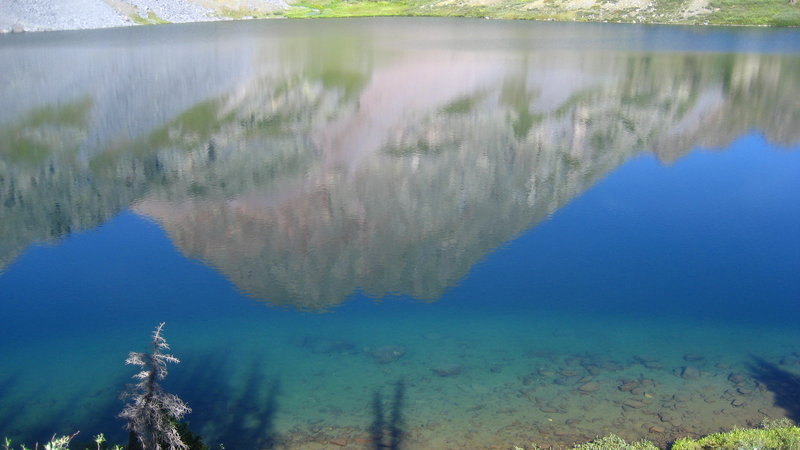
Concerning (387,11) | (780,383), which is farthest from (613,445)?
(387,11)

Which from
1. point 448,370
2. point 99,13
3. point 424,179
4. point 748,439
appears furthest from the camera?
point 99,13

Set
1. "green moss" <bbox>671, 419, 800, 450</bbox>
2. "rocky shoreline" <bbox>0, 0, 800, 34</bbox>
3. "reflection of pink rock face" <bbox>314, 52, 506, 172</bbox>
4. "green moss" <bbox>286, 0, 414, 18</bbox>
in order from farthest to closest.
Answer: "green moss" <bbox>286, 0, 414, 18</bbox> → "rocky shoreline" <bbox>0, 0, 800, 34</bbox> → "reflection of pink rock face" <bbox>314, 52, 506, 172</bbox> → "green moss" <bbox>671, 419, 800, 450</bbox>

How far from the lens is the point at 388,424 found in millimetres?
14383

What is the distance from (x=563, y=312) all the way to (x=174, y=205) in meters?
20.3

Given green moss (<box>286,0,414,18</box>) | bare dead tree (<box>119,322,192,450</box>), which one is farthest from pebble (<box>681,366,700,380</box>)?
green moss (<box>286,0,414,18</box>)

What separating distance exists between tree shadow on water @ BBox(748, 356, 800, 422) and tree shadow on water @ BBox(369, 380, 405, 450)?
8.71 meters

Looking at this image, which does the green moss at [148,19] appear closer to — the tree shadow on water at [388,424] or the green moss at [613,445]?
the tree shadow on water at [388,424]

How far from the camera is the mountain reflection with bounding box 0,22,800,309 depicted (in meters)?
27.1

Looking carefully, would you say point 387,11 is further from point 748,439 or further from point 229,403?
point 748,439

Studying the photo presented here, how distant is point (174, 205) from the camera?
103ft

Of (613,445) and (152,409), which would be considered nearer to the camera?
(152,409)

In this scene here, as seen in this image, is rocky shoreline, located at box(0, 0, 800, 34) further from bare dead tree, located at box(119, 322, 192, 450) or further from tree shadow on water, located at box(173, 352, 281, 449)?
bare dead tree, located at box(119, 322, 192, 450)

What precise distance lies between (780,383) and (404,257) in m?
14.3

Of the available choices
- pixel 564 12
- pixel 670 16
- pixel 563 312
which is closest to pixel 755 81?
pixel 563 312
